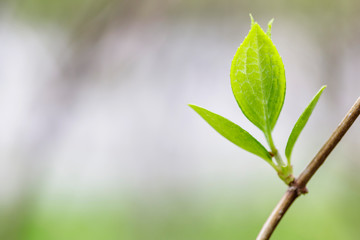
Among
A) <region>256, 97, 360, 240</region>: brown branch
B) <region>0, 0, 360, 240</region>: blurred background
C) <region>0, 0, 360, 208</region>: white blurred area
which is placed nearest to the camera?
<region>256, 97, 360, 240</region>: brown branch

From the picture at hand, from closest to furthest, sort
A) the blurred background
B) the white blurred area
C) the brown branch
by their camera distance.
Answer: the brown branch → the blurred background → the white blurred area

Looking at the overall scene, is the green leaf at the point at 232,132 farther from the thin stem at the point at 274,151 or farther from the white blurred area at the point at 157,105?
the white blurred area at the point at 157,105

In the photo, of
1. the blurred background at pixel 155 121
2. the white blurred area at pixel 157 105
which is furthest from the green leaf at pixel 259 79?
the white blurred area at pixel 157 105

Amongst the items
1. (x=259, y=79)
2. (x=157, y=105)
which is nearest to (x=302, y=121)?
(x=259, y=79)

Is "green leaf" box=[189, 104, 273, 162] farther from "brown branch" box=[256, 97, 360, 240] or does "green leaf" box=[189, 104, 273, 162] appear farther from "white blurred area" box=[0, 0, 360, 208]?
"white blurred area" box=[0, 0, 360, 208]

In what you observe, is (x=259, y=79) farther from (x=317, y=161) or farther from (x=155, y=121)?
(x=155, y=121)


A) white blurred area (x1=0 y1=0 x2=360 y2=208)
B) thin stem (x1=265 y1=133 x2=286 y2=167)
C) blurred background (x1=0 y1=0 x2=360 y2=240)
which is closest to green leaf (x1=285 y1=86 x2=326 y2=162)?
thin stem (x1=265 y1=133 x2=286 y2=167)
